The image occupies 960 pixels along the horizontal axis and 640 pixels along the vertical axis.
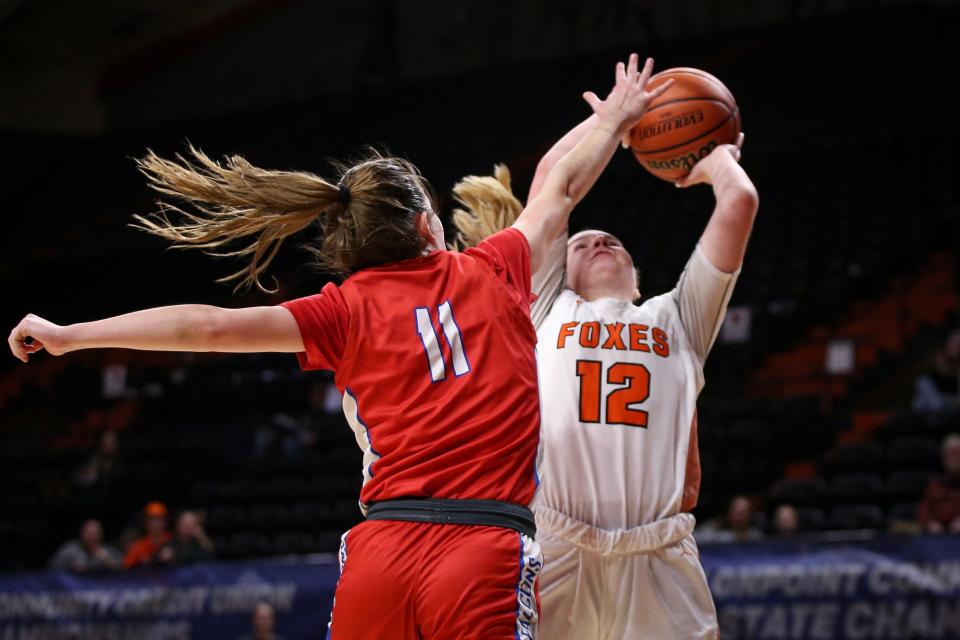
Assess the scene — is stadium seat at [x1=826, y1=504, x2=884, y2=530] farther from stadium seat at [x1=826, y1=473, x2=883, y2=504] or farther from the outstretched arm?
the outstretched arm

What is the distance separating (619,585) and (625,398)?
1.81ft

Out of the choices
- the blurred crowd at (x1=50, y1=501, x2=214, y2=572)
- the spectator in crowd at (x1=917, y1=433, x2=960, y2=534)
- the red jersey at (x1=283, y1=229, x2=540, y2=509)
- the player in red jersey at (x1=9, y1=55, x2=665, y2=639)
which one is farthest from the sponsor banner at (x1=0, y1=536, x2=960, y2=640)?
the red jersey at (x1=283, y1=229, x2=540, y2=509)

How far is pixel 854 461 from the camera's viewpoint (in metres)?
10.1

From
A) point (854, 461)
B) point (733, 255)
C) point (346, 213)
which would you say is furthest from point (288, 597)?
point (346, 213)

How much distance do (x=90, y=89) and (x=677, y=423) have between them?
20.0 metres

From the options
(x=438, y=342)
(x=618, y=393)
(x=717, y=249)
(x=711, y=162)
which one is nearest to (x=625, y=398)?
(x=618, y=393)

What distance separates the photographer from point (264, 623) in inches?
327

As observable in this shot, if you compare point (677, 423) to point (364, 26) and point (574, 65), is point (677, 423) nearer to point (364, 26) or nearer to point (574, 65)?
point (574, 65)

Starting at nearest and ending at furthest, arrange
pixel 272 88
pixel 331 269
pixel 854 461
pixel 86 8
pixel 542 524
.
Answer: pixel 331 269 < pixel 542 524 < pixel 854 461 < pixel 86 8 < pixel 272 88

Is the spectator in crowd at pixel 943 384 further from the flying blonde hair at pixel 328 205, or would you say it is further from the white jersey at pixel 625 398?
the flying blonde hair at pixel 328 205

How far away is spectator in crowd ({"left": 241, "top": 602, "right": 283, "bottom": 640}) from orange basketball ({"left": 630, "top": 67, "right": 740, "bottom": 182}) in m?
5.11

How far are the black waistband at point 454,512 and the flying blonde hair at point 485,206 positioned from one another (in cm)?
191

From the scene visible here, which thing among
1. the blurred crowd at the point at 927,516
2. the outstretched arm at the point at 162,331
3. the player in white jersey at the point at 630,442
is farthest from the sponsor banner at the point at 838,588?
the outstretched arm at the point at 162,331

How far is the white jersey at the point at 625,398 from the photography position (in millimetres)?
3852
